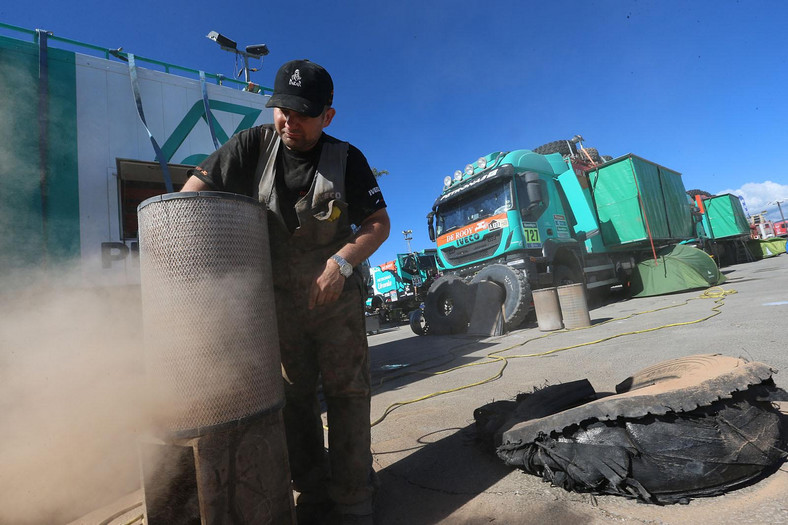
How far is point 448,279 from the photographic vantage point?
751cm

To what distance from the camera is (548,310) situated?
20.5 ft

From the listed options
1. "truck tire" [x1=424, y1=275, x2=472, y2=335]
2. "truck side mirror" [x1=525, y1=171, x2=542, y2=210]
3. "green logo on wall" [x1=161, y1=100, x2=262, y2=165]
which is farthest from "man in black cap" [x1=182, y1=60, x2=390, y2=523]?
"truck side mirror" [x1=525, y1=171, x2=542, y2=210]

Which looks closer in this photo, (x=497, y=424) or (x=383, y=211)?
(x=383, y=211)

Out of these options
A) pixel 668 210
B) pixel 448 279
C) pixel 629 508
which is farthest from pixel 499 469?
pixel 668 210

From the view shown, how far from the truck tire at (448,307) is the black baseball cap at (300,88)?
5.99 metres

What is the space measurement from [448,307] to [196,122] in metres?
5.72

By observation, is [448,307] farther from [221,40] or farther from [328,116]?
[328,116]

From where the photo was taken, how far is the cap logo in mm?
1456

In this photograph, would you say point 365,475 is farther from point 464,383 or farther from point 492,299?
point 492,299

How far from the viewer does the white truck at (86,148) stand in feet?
8.87

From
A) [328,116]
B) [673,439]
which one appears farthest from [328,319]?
[673,439]

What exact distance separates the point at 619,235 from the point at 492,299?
4.89 metres

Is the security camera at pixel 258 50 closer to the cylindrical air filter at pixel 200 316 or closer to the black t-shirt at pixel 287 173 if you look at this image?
the black t-shirt at pixel 287 173

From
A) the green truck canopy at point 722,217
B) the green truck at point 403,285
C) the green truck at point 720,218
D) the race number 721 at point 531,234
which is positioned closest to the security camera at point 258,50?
the race number 721 at point 531,234
